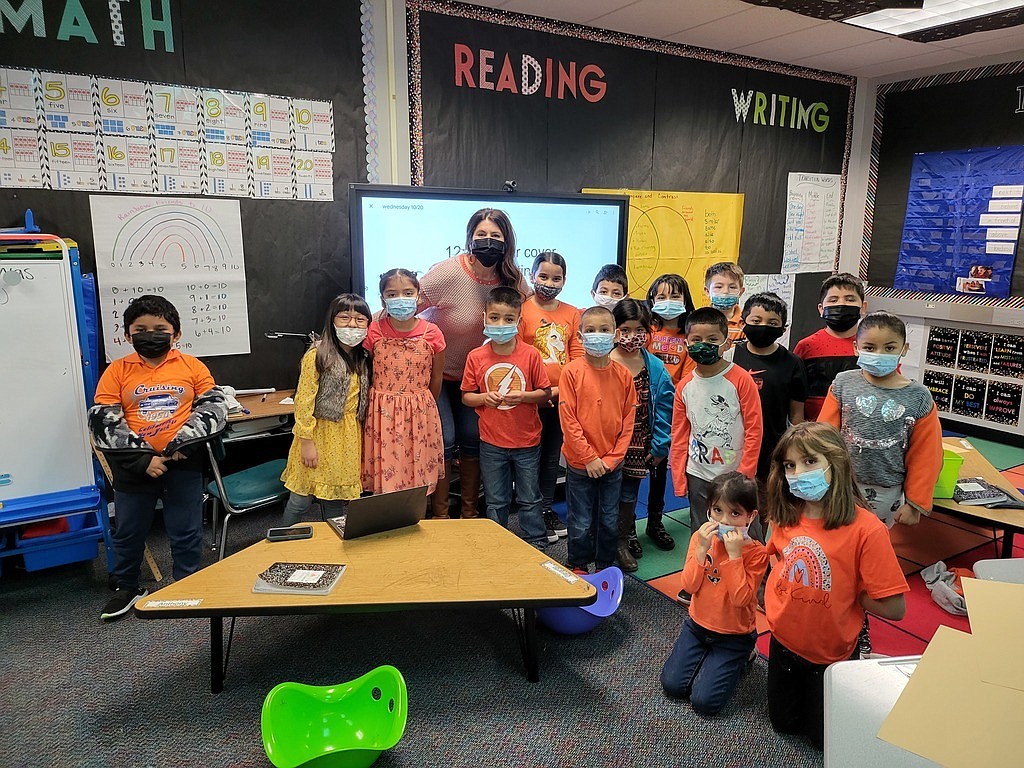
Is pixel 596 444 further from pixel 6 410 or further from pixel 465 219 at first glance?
pixel 6 410

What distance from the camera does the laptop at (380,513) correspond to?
2320 millimetres

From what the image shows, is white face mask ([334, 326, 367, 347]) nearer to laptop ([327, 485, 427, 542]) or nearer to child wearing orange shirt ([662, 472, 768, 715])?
laptop ([327, 485, 427, 542])

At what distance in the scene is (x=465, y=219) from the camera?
12.2 feet

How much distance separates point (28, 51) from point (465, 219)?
2052 mm

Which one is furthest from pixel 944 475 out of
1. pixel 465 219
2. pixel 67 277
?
pixel 67 277

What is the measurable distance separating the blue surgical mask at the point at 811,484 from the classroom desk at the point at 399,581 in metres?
0.68

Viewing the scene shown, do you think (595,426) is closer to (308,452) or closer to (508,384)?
(508,384)

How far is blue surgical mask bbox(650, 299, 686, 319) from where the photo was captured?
125 inches

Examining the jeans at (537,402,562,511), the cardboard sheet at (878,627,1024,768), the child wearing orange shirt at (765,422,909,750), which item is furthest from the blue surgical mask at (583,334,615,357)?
the cardboard sheet at (878,627,1024,768)

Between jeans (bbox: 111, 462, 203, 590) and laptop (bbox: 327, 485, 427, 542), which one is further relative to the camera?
jeans (bbox: 111, 462, 203, 590)

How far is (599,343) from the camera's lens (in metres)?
2.71

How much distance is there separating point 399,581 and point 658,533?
1.70 metres

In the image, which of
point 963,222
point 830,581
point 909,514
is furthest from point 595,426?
point 963,222

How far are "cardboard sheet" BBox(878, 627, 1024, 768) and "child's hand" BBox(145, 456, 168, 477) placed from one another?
101 inches
